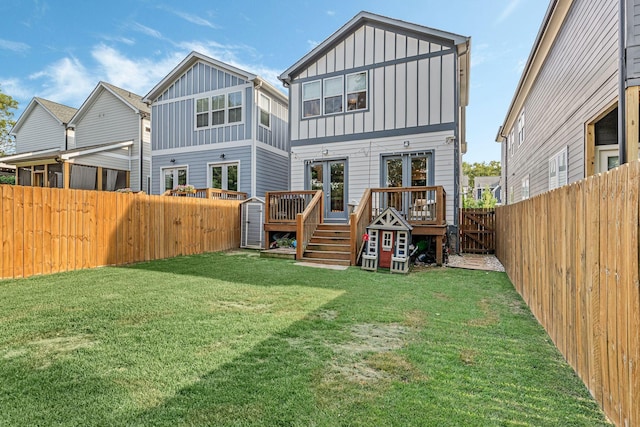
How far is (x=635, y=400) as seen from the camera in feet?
5.53

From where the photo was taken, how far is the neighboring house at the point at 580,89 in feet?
15.8

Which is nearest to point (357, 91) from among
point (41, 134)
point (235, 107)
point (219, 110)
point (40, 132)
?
point (235, 107)

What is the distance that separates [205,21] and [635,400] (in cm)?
1670

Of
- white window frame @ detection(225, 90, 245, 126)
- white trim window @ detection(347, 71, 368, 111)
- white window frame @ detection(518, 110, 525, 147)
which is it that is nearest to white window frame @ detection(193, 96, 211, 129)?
white window frame @ detection(225, 90, 245, 126)

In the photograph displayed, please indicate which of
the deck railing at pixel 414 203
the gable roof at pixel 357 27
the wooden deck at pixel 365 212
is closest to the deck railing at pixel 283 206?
the wooden deck at pixel 365 212

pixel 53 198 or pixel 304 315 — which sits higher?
pixel 53 198

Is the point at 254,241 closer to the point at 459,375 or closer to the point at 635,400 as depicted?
the point at 459,375

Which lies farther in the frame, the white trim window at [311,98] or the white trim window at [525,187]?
the white trim window at [525,187]

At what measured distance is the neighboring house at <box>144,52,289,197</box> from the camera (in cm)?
1260

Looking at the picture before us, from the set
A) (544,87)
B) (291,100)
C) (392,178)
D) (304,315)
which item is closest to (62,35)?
(291,100)

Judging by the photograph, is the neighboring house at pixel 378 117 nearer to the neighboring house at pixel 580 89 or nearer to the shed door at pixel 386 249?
the shed door at pixel 386 249

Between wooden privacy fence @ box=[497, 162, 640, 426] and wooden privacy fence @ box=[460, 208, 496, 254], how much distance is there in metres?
7.84

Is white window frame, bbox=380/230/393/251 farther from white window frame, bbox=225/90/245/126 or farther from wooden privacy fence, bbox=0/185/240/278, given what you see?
white window frame, bbox=225/90/245/126

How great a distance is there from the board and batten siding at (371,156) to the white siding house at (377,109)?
1.1 inches
